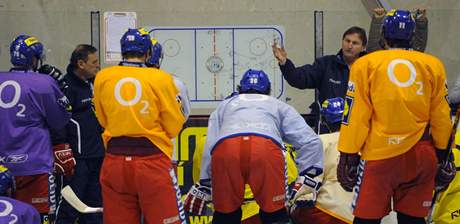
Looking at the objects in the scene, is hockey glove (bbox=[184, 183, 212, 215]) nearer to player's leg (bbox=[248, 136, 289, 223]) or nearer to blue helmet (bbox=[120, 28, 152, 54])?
player's leg (bbox=[248, 136, 289, 223])

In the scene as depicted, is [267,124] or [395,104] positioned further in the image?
[267,124]

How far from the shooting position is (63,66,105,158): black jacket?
6266mm

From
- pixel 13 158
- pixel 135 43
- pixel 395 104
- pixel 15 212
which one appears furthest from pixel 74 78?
pixel 395 104

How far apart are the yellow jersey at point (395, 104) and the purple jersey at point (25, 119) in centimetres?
195

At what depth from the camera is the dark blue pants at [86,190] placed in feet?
20.6

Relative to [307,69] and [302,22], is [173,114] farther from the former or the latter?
[302,22]

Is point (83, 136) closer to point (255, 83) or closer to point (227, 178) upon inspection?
point (255, 83)

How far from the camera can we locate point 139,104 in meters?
4.22

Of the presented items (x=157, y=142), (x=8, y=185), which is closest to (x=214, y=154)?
(x=157, y=142)

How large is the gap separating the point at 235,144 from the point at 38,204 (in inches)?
53.1

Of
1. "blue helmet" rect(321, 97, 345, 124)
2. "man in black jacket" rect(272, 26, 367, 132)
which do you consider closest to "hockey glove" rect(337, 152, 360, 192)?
"blue helmet" rect(321, 97, 345, 124)

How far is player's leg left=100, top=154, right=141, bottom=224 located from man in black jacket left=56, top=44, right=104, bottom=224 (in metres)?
A: 2.04

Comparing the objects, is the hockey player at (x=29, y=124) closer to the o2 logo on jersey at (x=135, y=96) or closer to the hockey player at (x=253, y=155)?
the o2 logo on jersey at (x=135, y=96)

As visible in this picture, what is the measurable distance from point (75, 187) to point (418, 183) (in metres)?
3.18
